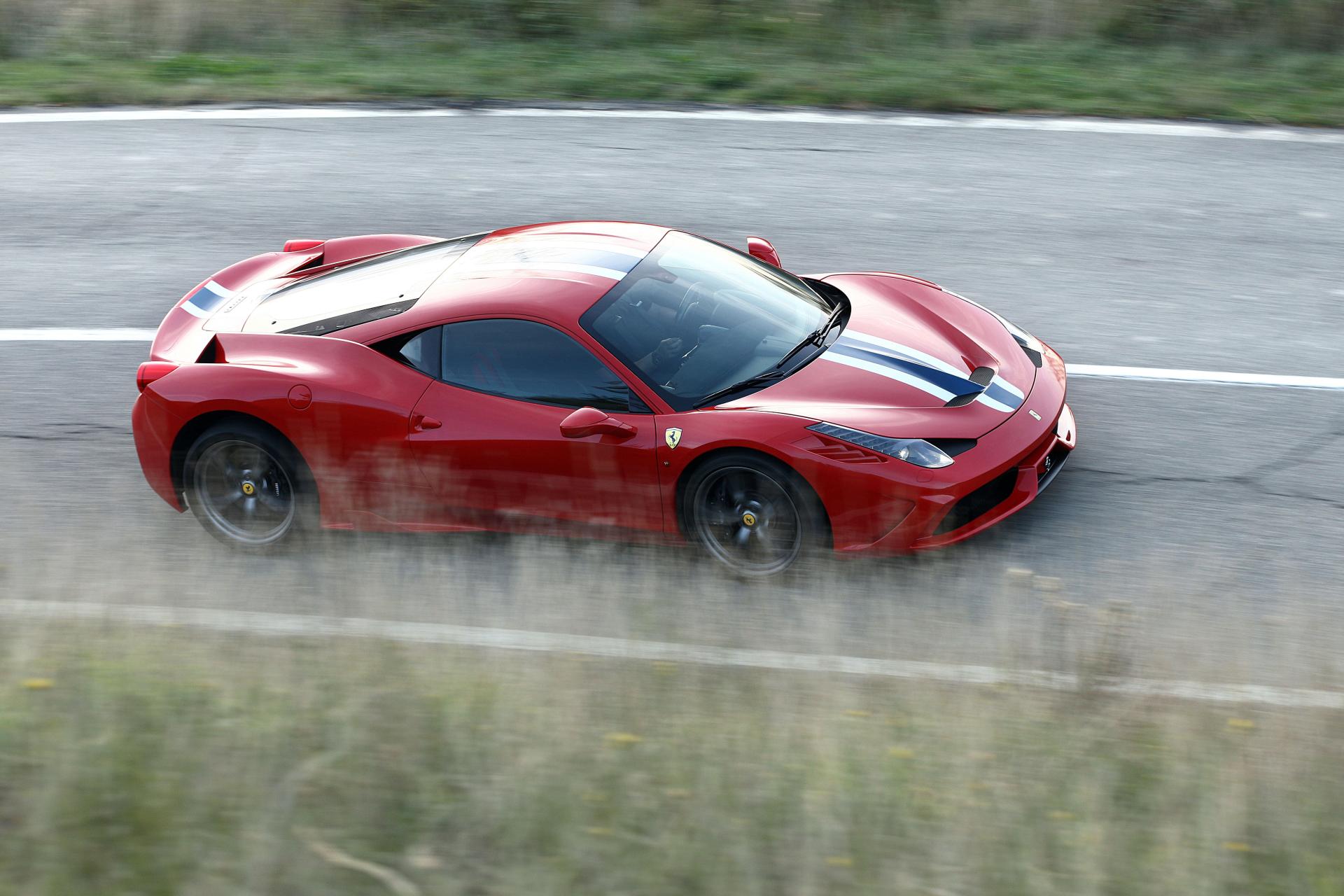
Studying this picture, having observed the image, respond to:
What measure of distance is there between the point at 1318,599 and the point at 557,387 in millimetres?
3180

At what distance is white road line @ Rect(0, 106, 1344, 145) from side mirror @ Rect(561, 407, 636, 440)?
247 inches

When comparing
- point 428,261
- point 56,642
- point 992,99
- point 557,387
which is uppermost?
point 992,99

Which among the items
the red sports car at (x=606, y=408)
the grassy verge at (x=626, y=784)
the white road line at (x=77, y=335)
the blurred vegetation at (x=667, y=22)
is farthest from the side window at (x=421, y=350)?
the blurred vegetation at (x=667, y=22)

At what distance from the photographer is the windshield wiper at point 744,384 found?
17.6 ft

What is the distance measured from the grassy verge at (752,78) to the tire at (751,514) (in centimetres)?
681

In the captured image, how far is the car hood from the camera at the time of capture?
5301 mm

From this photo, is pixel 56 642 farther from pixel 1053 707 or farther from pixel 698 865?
pixel 1053 707

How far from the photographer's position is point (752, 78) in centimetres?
1170

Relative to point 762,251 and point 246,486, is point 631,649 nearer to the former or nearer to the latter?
point 246,486

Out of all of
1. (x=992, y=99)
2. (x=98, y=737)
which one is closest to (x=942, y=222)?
(x=992, y=99)

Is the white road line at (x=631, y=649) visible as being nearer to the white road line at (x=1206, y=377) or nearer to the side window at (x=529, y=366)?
the side window at (x=529, y=366)

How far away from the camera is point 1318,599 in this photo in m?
5.24

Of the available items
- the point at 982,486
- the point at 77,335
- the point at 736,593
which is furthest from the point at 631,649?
the point at 77,335

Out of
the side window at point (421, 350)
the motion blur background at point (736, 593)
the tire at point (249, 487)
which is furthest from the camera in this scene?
the tire at point (249, 487)
